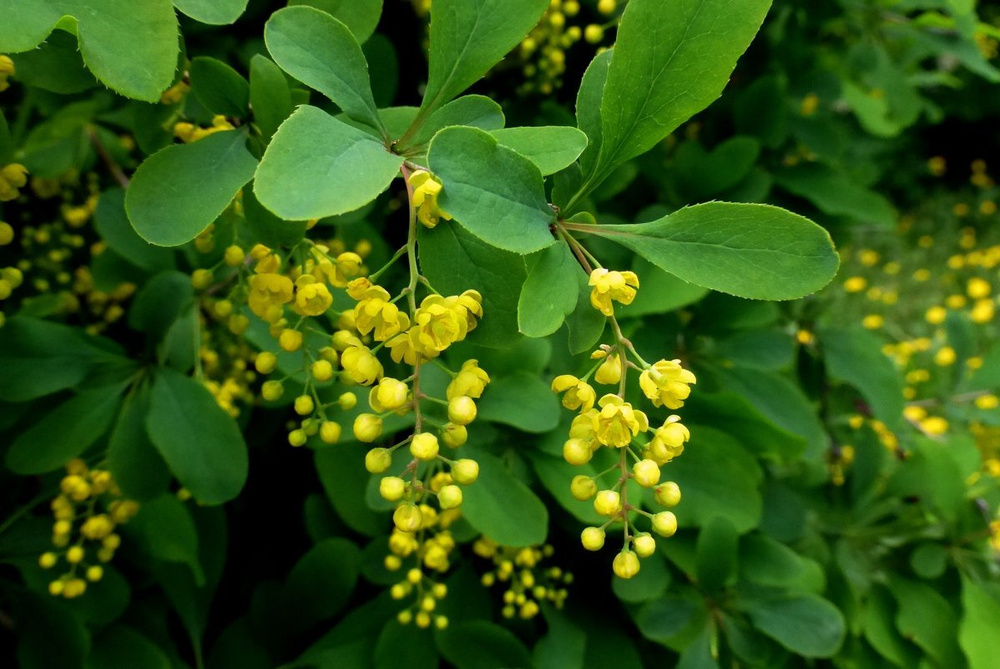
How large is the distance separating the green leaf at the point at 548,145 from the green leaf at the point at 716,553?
0.70 meters

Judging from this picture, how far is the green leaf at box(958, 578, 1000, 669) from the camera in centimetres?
129

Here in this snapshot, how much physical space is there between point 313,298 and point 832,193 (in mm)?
1255

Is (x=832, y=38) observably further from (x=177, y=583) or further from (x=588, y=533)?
(x=177, y=583)

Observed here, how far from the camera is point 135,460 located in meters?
0.98

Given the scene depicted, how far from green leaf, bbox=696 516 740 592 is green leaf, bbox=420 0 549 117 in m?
0.75

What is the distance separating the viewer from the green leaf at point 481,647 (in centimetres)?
110

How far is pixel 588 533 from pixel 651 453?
93 millimetres

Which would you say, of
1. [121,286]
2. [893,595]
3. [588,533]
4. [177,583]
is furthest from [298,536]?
[893,595]

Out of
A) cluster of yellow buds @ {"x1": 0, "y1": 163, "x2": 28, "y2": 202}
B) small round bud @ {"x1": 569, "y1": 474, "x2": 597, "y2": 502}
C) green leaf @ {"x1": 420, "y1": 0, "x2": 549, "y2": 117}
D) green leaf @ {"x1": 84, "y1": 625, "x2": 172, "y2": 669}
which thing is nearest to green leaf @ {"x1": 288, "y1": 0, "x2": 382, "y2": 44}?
green leaf @ {"x1": 420, "y1": 0, "x2": 549, "y2": 117}

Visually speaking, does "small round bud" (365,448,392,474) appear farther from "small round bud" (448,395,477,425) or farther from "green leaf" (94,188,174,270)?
"green leaf" (94,188,174,270)

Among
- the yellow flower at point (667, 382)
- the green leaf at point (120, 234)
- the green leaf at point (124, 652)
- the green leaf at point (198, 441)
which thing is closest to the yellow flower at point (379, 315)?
the yellow flower at point (667, 382)

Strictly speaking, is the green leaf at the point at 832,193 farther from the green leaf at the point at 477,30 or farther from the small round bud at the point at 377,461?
the small round bud at the point at 377,461

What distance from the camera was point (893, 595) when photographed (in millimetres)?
1423

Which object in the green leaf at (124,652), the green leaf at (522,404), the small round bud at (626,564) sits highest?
the small round bud at (626,564)
